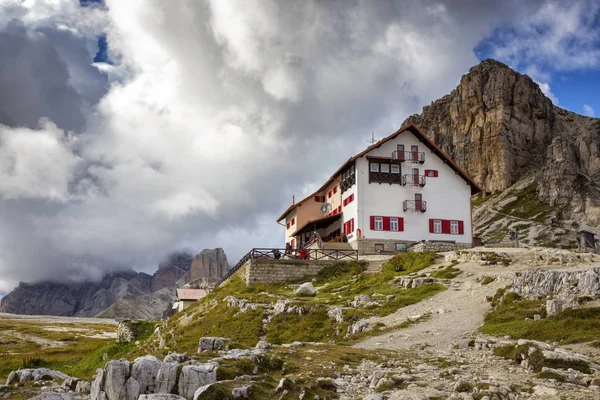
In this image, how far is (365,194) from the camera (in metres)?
59.2

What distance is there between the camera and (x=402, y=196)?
60281mm

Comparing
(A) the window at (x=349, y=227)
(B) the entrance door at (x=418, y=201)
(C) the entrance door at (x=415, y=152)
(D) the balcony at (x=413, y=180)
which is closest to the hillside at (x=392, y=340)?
(A) the window at (x=349, y=227)

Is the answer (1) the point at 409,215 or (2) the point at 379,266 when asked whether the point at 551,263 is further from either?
(1) the point at 409,215

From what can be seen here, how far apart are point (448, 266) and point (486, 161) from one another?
526ft

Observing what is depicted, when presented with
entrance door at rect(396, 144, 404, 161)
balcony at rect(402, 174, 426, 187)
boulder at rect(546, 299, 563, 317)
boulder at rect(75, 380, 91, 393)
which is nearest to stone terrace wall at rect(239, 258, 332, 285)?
balcony at rect(402, 174, 426, 187)

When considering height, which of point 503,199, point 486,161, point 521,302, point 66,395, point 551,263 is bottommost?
point 66,395

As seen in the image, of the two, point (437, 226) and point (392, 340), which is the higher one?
point (437, 226)

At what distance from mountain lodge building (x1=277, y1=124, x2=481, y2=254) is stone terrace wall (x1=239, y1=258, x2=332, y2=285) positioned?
9.43m

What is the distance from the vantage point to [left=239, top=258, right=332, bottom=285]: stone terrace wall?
48.5 metres

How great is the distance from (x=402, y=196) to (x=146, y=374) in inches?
1909

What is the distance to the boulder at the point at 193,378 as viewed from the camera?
14.5m

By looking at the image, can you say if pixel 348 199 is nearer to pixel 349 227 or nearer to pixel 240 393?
pixel 349 227

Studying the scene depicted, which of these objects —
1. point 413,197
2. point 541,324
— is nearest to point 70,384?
point 541,324

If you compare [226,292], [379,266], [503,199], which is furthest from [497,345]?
[503,199]
